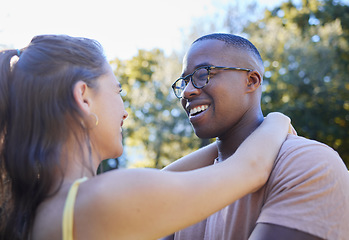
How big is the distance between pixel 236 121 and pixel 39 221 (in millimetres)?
1705

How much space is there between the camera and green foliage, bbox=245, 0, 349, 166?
69.6ft

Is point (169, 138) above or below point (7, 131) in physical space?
below

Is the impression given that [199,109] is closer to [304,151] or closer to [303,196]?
[304,151]

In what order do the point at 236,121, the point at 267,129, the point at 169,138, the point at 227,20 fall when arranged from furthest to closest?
the point at 169,138, the point at 227,20, the point at 236,121, the point at 267,129

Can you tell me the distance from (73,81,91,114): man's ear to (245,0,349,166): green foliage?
20.0m

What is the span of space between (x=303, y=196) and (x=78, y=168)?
1.18m

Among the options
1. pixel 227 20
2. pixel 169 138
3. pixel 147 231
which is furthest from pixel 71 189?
pixel 169 138

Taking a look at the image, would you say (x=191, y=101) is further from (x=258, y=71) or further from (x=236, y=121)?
(x=258, y=71)

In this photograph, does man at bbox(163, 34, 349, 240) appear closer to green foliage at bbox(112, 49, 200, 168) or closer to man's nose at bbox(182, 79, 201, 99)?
man's nose at bbox(182, 79, 201, 99)

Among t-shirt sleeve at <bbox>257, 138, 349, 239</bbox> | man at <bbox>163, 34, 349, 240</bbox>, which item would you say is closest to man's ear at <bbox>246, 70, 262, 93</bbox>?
man at <bbox>163, 34, 349, 240</bbox>

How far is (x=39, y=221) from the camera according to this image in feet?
5.95

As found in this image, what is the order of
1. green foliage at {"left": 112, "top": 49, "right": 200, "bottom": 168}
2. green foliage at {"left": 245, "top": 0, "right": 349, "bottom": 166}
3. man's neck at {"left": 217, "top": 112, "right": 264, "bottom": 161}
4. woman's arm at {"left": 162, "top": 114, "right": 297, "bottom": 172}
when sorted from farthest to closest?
green foliage at {"left": 112, "top": 49, "right": 200, "bottom": 168}
green foliage at {"left": 245, "top": 0, "right": 349, "bottom": 166}
woman's arm at {"left": 162, "top": 114, "right": 297, "bottom": 172}
man's neck at {"left": 217, "top": 112, "right": 264, "bottom": 161}

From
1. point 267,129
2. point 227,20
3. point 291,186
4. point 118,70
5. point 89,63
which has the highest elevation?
point 89,63

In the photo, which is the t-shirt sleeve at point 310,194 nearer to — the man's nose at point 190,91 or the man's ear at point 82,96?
the man's nose at point 190,91
